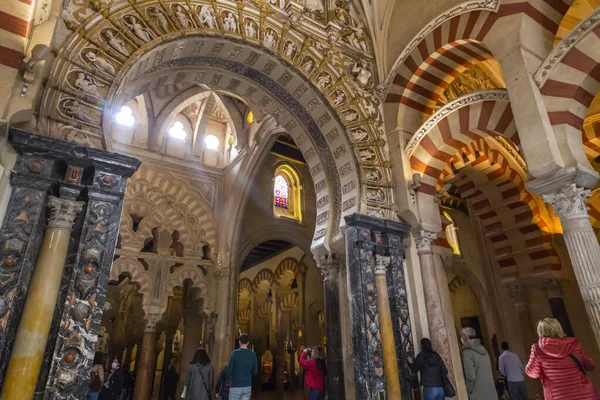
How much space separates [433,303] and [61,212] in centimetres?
502

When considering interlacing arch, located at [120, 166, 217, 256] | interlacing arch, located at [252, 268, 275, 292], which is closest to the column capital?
interlacing arch, located at [120, 166, 217, 256]

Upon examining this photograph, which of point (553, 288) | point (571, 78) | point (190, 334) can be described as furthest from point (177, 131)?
point (553, 288)

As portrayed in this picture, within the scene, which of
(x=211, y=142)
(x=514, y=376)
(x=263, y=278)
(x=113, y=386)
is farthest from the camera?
(x=263, y=278)

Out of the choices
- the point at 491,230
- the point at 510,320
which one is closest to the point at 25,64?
the point at 491,230

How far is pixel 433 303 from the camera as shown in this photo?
5.68 metres

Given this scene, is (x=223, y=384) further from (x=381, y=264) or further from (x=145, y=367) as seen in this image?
(x=145, y=367)

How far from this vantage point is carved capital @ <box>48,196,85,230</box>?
3.78m

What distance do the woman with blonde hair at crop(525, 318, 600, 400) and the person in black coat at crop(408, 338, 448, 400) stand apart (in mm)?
1335

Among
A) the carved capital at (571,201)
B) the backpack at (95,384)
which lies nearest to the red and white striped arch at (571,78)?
the carved capital at (571,201)

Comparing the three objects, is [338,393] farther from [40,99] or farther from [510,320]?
[510,320]

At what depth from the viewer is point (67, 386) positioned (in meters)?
3.34

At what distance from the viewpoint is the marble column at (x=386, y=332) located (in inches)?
199

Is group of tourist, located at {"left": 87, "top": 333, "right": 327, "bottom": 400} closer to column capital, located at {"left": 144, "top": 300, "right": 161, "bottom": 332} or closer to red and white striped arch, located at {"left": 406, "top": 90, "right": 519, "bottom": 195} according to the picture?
red and white striped arch, located at {"left": 406, "top": 90, "right": 519, "bottom": 195}

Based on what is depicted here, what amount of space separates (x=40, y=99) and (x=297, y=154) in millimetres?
10121
